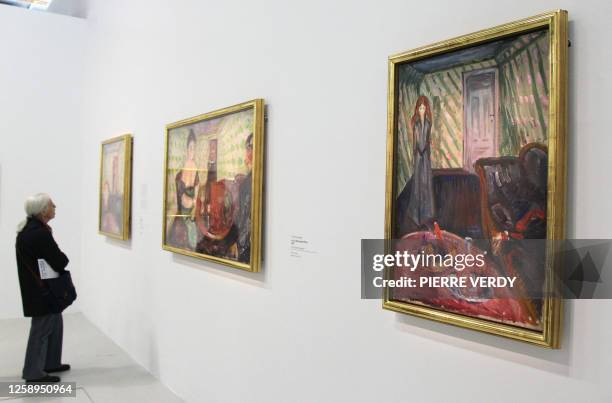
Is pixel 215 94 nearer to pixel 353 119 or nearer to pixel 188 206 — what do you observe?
pixel 188 206

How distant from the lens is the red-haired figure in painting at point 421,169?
2939 mm

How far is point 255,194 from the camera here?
14.9 ft

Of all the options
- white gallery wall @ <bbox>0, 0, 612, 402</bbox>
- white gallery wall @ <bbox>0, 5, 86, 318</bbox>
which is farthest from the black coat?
white gallery wall @ <bbox>0, 5, 86, 318</bbox>

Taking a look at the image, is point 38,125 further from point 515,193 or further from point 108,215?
point 515,193

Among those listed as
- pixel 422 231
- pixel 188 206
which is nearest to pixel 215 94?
pixel 188 206

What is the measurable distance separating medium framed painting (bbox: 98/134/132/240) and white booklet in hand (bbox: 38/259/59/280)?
1.33 meters

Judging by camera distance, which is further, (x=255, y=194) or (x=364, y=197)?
(x=255, y=194)

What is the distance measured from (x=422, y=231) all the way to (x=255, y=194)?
1.87 metres

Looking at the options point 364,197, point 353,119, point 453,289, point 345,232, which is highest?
point 353,119

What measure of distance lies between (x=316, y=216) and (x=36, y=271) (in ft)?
13.7

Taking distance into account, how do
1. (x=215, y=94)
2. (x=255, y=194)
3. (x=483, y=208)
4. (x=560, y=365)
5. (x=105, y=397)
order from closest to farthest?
(x=560, y=365) → (x=483, y=208) → (x=255, y=194) → (x=215, y=94) → (x=105, y=397)

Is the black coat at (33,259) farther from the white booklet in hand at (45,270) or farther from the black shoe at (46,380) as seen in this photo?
the black shoe at (46,380)

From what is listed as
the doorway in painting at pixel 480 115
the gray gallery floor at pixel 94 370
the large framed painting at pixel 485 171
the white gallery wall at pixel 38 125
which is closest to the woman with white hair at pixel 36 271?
the gray gallery floor at pixel 94 370

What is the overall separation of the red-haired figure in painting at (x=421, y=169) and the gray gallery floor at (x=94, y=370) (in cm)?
412
